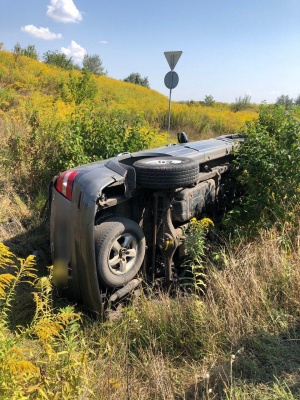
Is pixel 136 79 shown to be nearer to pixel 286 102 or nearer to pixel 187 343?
pixel 286 102

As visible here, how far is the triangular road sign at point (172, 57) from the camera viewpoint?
33.9 ft

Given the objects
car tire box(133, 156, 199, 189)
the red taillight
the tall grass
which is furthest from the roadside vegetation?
the red taillight

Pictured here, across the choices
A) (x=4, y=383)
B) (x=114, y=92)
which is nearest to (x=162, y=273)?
(x=4, y=383)

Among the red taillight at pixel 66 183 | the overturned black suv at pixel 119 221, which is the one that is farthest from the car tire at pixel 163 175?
the red taillight at pixel 66 183

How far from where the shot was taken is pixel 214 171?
4.59 metres

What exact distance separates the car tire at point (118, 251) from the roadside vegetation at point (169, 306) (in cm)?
34

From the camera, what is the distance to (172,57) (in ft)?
34.3

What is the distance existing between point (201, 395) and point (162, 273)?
1.56m

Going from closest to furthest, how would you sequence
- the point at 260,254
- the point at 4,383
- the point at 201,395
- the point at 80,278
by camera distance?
the point at 4,383 < the point at 201,395 < the point at 80,278 < the point at 260,254

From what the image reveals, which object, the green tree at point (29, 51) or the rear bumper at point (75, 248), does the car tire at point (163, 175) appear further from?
the green tree at point (29, 51)

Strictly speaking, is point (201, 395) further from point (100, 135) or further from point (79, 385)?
point (100, 135)

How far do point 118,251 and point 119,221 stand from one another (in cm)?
28

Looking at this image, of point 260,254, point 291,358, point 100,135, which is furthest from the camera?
point 100,135

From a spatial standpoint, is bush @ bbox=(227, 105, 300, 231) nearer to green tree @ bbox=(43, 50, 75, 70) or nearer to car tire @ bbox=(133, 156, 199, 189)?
car tire @ bbox=(133, 156, 199, 189)
